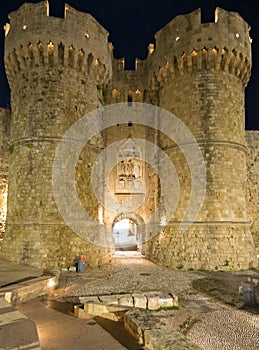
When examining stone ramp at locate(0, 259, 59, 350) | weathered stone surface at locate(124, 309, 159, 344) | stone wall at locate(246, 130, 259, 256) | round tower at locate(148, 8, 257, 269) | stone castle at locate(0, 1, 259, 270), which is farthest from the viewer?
stone wall at locate(246, 130, 259, 256)

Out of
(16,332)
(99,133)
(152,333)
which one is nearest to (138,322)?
(152,333)

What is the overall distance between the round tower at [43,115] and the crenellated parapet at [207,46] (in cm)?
312

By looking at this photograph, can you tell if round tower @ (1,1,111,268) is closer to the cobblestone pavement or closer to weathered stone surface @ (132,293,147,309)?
the cobblestone pavement

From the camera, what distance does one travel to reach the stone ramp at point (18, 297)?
3931 mm

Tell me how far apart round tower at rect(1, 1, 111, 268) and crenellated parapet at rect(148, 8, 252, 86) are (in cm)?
312

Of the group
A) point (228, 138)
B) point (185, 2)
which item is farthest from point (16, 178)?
point (185, 2)

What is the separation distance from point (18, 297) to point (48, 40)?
8.71m

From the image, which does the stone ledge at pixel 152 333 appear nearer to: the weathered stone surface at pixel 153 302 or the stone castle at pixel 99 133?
the weathered stone surface at pixel 153 302

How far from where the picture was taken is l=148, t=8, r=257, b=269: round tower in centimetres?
1043

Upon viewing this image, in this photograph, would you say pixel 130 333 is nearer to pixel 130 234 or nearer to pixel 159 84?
pixel 159 84

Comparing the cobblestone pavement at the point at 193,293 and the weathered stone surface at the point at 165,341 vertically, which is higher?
the weathered stone surface at the point at 165,341

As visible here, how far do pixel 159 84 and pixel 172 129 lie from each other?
93.6 inches

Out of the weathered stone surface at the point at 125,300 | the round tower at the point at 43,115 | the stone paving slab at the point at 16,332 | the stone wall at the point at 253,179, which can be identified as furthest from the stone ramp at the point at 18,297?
the stone wall at the point at 253,179

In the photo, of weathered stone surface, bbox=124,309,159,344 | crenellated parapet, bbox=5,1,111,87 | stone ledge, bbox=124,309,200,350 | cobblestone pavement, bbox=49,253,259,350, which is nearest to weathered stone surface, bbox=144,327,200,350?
stone ledge, bbox=124,309,200,350
